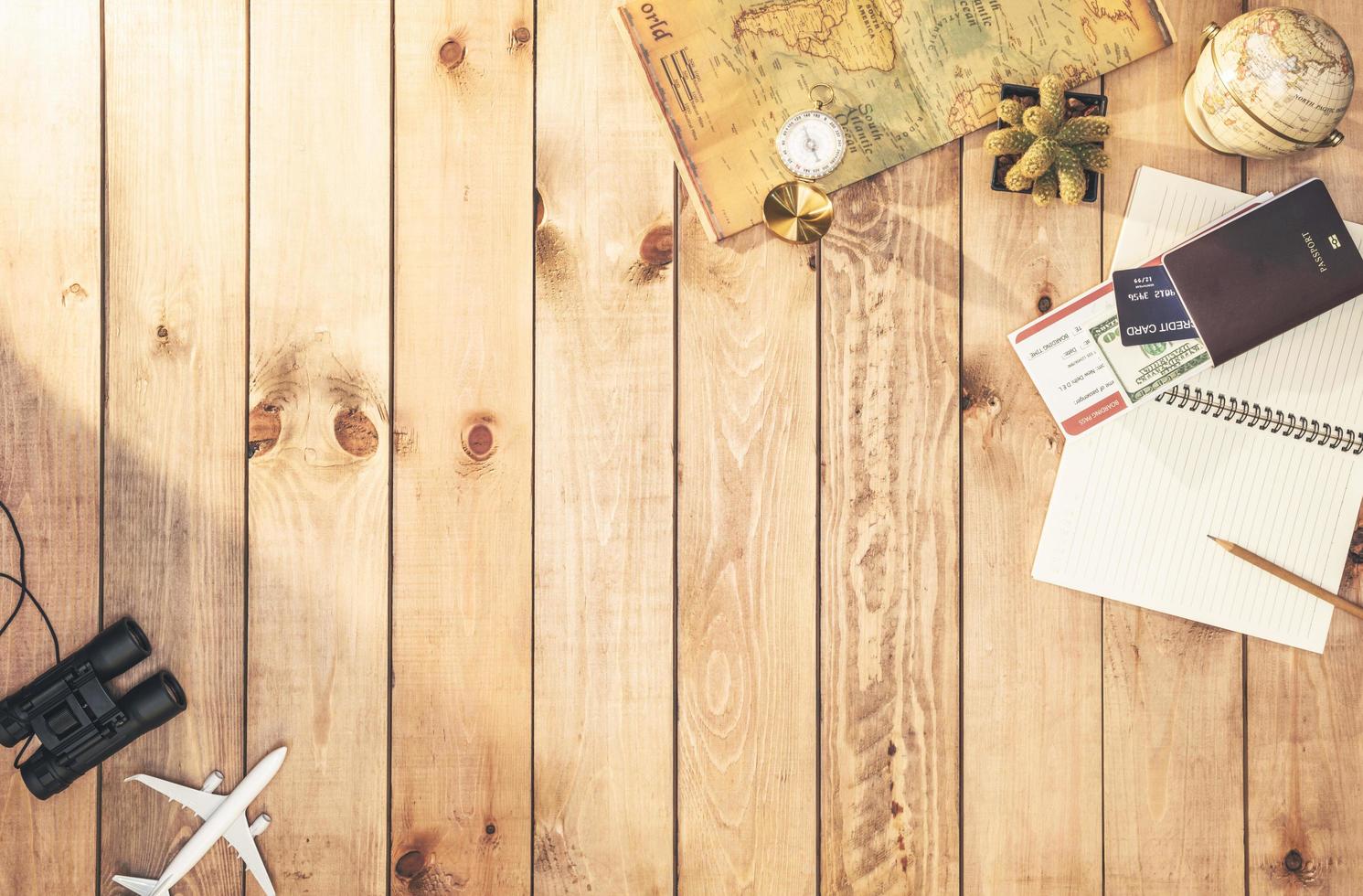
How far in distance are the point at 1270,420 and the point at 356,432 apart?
1187 mm

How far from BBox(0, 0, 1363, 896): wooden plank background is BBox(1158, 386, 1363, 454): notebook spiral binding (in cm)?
21

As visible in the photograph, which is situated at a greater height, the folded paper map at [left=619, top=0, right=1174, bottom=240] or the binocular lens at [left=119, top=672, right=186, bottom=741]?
the folded paper map at [left=619, top=0, right=1174, bottom=240]

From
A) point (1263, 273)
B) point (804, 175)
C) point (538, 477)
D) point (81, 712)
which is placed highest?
point (804, 175)

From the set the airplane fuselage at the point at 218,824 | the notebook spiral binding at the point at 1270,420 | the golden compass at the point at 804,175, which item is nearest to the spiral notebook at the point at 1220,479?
the notebook spiral binding at the point at 1270,420

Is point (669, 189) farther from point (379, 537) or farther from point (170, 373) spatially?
point (170, 373)

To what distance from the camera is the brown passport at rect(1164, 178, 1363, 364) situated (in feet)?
3.36

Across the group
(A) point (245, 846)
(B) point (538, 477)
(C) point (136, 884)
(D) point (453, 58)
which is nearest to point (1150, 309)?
(B) point (538, 477)

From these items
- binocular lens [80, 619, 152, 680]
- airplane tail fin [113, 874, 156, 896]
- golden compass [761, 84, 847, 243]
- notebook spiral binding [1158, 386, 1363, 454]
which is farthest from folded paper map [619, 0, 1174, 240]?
airplane tail fin [113, 874, 156, 896]

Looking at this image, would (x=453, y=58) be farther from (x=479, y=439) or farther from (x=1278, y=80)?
(x=1278, y=80)

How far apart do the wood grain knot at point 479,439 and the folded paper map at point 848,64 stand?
390mm

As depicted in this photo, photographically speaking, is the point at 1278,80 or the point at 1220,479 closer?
the point at 1278,80

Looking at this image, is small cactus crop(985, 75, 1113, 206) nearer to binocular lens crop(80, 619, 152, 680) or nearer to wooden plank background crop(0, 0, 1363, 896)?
wooden plank background crop(0, 0, 1363, 896)

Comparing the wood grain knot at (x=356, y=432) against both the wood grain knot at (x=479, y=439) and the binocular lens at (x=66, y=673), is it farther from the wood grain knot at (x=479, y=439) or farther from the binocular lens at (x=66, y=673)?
the binocular lens at (x=66, y=673)

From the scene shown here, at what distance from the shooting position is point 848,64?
1.06 meters
